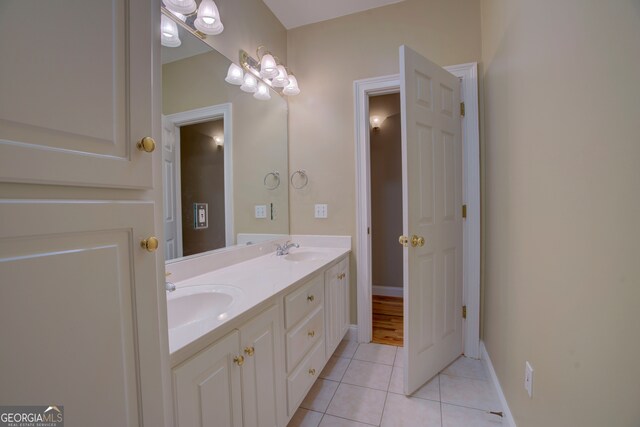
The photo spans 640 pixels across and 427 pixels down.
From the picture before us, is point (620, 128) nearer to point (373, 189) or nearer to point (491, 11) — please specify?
point (491, 11)

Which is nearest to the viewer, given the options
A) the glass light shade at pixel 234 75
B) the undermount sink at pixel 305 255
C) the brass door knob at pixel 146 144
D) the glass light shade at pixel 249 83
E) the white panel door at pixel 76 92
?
the white panel door at pixel 76 92

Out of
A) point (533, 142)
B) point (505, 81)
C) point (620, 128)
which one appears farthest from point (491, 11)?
point (620, 128)

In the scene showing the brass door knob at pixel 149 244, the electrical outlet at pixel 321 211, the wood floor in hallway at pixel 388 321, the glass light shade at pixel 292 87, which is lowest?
the wood floor in hallway at pixel 388 321

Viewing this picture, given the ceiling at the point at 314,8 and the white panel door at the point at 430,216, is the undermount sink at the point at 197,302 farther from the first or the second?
the ceiling at the point at 314,8

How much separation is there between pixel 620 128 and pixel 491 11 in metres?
1.54

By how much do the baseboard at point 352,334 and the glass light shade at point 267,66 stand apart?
2140 mm

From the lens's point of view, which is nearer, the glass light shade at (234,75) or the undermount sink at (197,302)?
the undermount sink at (197,302)

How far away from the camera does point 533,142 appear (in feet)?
3.57

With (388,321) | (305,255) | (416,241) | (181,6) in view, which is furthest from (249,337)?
(388,321)

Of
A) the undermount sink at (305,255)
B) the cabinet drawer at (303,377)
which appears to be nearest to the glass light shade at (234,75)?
the undermount sink at (305,255)

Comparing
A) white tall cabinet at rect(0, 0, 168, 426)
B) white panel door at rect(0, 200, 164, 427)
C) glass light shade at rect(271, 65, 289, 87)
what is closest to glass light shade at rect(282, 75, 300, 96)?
glass light shade at rect(271, 65, 289, 87)

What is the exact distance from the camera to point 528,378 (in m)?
1.12

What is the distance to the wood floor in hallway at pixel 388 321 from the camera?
7.63 ft

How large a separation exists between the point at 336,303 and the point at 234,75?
1723mm
